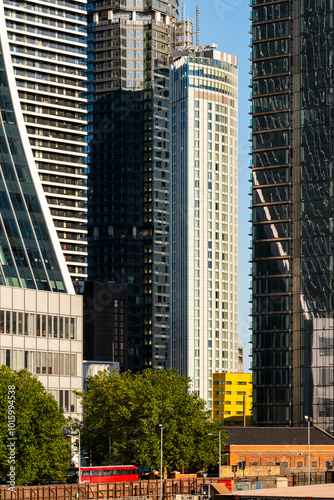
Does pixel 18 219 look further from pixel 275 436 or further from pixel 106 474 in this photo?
pixel 275 436

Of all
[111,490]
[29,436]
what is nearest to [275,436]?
[111,490]

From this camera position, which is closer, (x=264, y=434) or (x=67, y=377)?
(x=67, y=377)

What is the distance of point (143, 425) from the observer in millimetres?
142625

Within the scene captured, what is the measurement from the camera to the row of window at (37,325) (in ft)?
491

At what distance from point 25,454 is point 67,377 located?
139ft

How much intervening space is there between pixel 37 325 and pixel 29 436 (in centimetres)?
3787

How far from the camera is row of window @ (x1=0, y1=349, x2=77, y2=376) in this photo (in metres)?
150

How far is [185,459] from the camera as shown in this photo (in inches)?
5743

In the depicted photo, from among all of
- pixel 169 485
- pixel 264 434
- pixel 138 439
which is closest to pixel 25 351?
pixel 138 439

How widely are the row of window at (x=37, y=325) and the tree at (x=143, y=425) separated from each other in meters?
9.91

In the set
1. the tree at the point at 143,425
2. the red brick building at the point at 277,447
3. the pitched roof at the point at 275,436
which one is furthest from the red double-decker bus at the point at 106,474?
the pitched roof at the point at 275,436

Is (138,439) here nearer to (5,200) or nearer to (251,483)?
(251,483)

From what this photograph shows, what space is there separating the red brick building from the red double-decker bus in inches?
1557

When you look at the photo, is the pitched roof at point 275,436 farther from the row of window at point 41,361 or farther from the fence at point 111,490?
the fence at point 111,490
